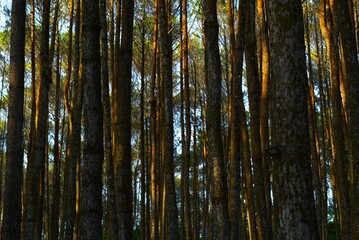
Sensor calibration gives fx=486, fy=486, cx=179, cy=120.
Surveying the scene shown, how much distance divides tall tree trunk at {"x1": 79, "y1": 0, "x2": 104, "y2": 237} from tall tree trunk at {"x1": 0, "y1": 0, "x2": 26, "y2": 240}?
869mm

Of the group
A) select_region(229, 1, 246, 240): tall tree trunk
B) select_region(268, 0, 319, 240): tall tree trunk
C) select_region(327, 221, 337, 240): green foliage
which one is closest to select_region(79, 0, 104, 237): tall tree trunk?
select_region(268, 0, 319, 240): tall tree trunk

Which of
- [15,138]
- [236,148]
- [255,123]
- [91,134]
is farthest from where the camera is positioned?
[255,123]

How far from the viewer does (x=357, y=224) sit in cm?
472

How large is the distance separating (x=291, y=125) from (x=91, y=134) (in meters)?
1.71

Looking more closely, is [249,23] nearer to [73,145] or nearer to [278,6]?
[73,145]

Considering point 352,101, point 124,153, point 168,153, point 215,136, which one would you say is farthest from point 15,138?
point 352,101

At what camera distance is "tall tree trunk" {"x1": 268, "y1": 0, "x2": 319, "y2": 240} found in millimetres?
2834

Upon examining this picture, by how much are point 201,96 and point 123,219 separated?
575 inches

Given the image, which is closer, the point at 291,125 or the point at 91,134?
the point at 291,125

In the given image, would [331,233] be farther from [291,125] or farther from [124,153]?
[291,125]

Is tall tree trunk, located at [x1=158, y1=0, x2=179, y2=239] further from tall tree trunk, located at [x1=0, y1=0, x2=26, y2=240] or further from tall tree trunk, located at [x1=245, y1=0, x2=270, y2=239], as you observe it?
tall tree trunk, located at [x1=0, y1=0, x2=26, y2=240]

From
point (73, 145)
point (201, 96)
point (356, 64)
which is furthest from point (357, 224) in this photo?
point (201, 96)

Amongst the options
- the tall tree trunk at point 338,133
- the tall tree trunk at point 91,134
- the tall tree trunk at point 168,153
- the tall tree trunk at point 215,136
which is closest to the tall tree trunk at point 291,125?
the tall tree trunk at point 91,134

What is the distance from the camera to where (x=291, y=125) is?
294 centimetres
